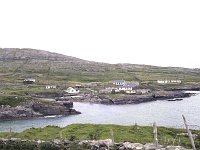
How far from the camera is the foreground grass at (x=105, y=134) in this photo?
51.2 meters

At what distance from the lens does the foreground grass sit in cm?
5122

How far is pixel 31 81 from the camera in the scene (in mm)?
197125

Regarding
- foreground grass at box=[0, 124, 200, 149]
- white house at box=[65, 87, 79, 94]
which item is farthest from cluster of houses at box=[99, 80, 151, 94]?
foreground grass at box=[0, 124, 200, 149]

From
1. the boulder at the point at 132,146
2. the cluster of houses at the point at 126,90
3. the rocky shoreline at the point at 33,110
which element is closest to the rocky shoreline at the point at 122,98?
the cluster of houses at the point at 126,90

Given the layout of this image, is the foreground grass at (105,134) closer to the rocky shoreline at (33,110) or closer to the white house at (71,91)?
the rocky shoreline at (33,110)

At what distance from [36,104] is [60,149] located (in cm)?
8391

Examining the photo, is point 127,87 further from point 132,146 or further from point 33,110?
point 132,146

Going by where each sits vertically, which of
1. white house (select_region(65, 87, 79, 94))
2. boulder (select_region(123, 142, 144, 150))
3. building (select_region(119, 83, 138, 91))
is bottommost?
boulder (select_region(123, 142, 144, 150))

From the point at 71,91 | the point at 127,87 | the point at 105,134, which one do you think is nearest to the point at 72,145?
the point at 105,134

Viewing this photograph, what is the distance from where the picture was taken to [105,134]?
5647cm

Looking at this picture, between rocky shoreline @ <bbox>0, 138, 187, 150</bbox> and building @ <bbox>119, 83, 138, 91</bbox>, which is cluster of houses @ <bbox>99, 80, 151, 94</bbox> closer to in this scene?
building @ <bbox>119, 83, 138, 91</bbox>

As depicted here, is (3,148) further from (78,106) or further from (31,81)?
(31,81)

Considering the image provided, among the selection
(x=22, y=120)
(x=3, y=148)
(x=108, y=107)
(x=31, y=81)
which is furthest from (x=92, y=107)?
(x=3, y=148)

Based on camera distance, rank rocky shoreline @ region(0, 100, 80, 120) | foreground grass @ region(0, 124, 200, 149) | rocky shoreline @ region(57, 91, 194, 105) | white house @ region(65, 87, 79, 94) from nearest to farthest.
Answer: foreground grass @ region(0, 124, 200, 149) → rocky shoreline @ region(0, 100, 80, 120) → rocky shoreline @ region(57, 91, 194, 105) → white house @ region(65, 87, 79, 94)
